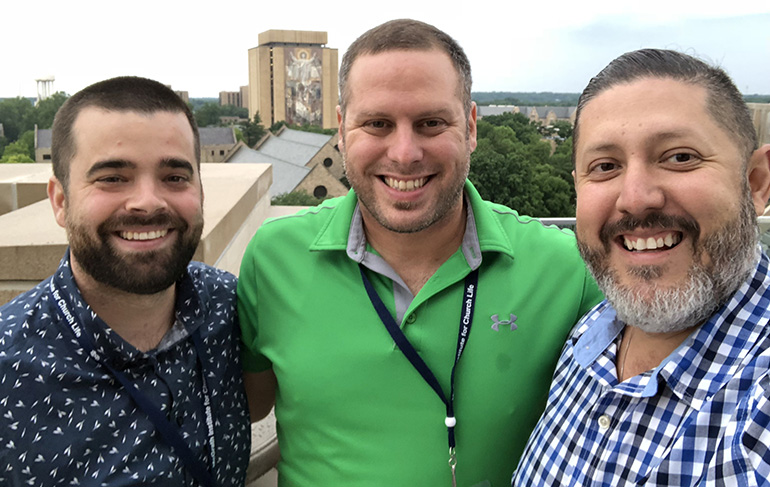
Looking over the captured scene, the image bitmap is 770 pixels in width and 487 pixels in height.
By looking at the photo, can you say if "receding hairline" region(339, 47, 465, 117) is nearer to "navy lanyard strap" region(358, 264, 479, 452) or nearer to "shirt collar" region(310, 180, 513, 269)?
"shirt collar" region(310, 180, 513, 269)

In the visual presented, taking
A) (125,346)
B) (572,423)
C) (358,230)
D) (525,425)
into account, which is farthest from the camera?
(358,230)

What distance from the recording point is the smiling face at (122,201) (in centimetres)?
205

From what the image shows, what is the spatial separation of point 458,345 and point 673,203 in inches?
37.5

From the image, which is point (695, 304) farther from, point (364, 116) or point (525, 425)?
point (364, 116)

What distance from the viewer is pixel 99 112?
6.81ft

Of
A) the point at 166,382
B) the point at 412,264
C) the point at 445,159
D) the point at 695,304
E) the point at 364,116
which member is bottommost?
the point at 166,382

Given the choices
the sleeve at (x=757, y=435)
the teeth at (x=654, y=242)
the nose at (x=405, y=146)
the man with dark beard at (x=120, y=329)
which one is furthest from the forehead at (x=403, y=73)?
the sleeve at (x=757, y=435)

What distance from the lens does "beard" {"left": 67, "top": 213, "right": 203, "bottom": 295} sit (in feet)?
6.72

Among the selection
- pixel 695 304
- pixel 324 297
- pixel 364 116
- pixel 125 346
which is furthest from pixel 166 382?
→ pixel 695 304

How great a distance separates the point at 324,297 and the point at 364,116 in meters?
0.71

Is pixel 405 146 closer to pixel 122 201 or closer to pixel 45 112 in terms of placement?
pixel 122 201

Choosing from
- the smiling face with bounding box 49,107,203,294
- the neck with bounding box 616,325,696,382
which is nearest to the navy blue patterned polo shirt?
the smiling face with bounding box 49,107,203,294

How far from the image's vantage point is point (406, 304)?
2.36m

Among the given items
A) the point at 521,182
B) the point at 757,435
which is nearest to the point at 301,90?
the point at 521,182
